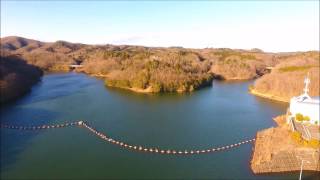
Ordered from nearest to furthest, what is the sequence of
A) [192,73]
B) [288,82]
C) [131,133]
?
[131,133], [288,82], [192,73]

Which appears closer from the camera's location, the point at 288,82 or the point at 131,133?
the point at 131,133

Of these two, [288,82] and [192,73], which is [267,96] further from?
[192,73]

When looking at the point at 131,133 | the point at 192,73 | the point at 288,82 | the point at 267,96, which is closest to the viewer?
the point at 131,133

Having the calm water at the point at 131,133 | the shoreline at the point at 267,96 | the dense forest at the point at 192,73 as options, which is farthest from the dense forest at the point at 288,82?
the calm water at the point at 131,133

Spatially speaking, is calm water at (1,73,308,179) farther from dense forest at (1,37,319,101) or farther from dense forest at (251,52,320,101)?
dense forest at (1,37,319,101)

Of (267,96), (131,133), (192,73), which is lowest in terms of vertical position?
(131,133)

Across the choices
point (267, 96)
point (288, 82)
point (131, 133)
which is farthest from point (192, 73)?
point (131, 133)

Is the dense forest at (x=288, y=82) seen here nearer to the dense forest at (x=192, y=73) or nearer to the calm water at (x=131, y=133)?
the dense forest at (x=192, y=73)

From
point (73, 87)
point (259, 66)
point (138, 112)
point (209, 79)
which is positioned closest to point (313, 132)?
point (138, 112)
